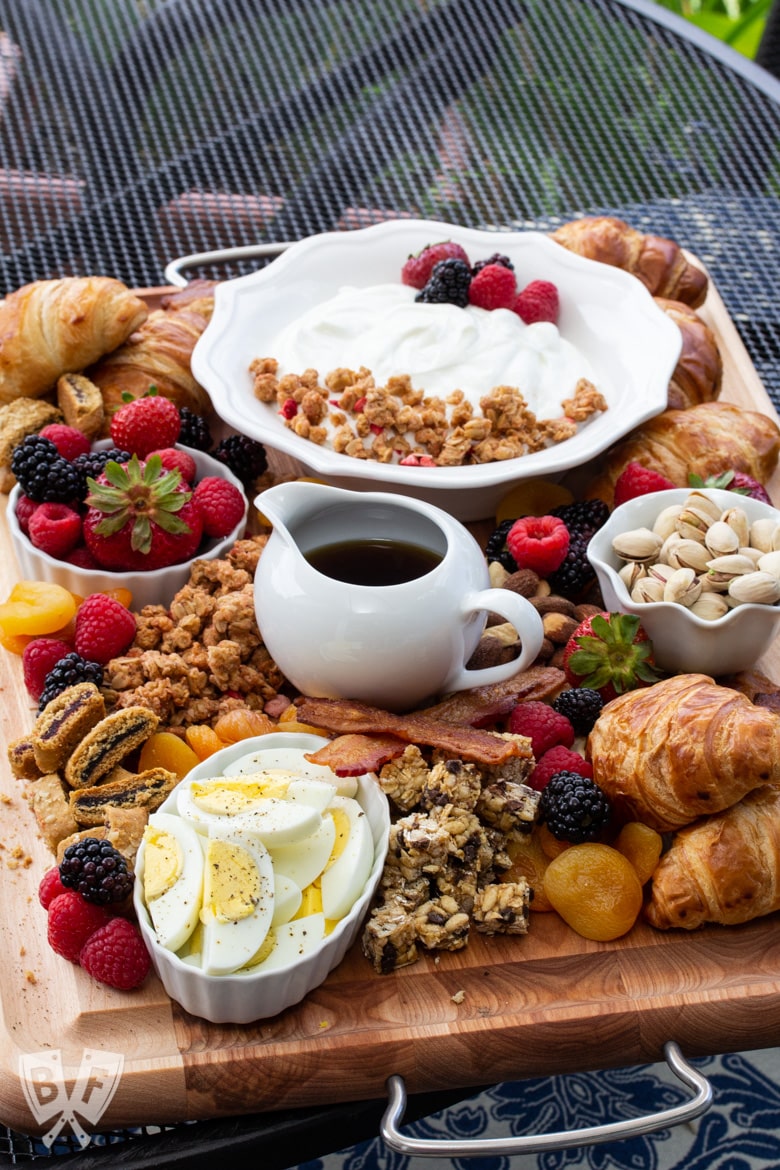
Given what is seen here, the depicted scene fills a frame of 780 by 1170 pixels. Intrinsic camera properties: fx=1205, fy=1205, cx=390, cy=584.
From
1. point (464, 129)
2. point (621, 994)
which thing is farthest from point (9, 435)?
point (464, 129)

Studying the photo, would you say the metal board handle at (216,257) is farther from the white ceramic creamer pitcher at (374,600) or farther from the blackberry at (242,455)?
the white ceramic creamer pitcher at (374,600)

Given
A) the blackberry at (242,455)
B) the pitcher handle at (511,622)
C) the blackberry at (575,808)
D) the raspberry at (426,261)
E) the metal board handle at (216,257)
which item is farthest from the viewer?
the metal board handle at (216,257)

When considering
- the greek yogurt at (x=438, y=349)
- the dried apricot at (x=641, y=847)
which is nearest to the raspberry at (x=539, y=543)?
the greek yogurt at (x=438, y=349)

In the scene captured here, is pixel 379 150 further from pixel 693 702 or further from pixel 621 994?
pixel 621 994

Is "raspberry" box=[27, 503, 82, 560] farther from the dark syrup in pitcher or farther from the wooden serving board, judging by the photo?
the wooden serving board

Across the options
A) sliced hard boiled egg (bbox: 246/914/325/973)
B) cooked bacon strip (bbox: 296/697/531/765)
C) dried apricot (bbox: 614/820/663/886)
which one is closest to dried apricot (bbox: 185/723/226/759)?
cooked bacon strip (bbox: 296/697/531/765)
